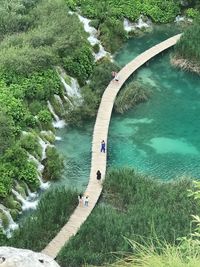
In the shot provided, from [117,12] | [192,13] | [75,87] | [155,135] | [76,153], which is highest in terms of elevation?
[117,12]

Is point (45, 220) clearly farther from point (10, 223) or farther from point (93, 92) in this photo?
point (93, 92)

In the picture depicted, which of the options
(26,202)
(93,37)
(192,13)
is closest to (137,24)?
(192,13)

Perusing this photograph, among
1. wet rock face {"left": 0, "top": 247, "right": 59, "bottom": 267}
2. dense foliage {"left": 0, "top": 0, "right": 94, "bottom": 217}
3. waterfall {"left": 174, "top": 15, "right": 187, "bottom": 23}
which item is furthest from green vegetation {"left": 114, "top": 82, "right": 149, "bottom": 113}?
wet rock face {"left": 0, "top": 247, "right": 59, "bottom": 267}

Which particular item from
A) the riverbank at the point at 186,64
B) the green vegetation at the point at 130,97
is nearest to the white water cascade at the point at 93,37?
the green vegetation at the point at 130,97

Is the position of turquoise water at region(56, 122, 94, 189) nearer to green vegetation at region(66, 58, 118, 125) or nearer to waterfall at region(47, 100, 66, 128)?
waterfall at region(47, 100, 66, 128)

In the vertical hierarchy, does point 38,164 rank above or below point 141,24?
below

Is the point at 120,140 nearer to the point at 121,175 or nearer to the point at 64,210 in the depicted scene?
the point at 121,175

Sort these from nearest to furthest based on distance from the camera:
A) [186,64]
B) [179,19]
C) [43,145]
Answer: [43,145], [186,64], [179,19]
